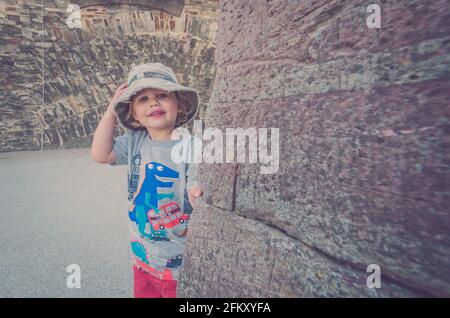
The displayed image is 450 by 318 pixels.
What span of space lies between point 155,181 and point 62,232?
182cm

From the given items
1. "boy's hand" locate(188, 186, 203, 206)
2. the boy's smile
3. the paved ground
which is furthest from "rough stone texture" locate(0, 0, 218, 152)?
"boy's hand" locate(188, 186, 203, 206)

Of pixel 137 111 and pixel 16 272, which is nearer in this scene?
pixel 137 111

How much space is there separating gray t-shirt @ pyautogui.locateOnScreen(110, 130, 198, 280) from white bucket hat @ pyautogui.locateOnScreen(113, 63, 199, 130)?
0.16 m

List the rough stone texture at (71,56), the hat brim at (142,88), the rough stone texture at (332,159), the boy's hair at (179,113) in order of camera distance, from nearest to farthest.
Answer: the rough stone texture at (332,159) → the hat brim at (142,88) → the boy's hair at (179,113) → the rough stone texture at (71,56)

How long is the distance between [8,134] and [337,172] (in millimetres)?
7398

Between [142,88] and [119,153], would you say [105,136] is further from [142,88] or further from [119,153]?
[142,88]

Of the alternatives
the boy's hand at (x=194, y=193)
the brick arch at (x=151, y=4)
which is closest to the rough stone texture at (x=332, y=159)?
the boy's hand at (x=194, y=193)

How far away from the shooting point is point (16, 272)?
70.8 inches

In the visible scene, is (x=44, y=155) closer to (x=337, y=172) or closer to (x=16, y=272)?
(x=16, y=272)

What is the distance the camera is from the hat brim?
100cm

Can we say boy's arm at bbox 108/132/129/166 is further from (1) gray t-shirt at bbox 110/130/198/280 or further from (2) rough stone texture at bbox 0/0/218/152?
(2) rough stone texture at bbox 0/0/218/152

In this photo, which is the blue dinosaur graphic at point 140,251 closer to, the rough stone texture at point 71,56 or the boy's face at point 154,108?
the boy's face at point 154,108

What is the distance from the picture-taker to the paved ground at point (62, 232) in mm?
1674
